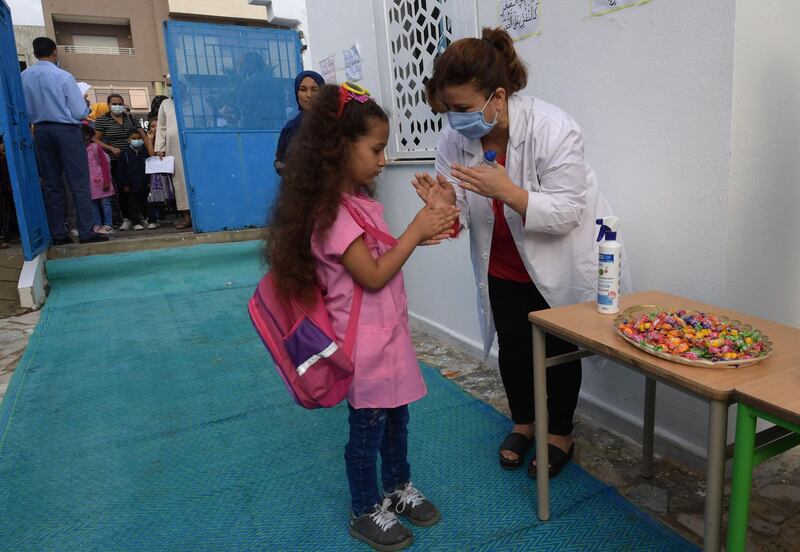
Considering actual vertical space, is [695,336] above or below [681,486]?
above

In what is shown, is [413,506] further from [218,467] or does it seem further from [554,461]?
[218,467]

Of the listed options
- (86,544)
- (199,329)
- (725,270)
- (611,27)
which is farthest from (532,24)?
(199,329)

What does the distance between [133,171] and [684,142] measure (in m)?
7.17

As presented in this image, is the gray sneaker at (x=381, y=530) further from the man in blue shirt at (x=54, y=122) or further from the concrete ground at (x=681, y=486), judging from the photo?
the man in blue shirt at (x=54, y=122)

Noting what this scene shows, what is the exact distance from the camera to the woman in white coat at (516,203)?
5.41 ft

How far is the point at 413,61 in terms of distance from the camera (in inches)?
126

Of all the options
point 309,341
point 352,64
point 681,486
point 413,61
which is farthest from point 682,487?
point 352,64

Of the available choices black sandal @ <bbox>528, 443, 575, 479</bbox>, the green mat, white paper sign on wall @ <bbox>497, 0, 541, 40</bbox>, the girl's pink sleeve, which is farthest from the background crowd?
black sandal @ <bbox>528, 443, 575, 479</bbox>

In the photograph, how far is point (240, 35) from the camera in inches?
250

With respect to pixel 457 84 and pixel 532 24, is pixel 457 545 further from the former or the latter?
pixel 532 24

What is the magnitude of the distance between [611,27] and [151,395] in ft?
8.97

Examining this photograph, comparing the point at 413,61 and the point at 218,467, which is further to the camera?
the point at 413,61

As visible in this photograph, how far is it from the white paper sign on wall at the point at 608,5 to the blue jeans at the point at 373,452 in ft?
5.08

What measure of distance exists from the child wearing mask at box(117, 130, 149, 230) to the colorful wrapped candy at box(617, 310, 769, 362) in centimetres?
736
